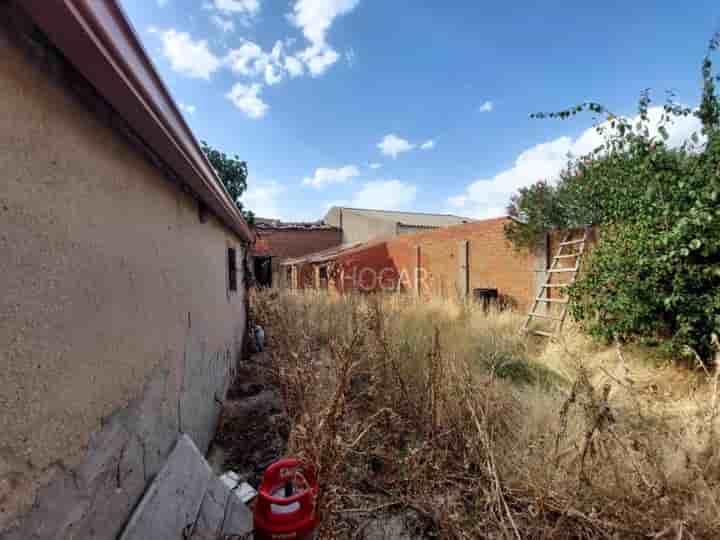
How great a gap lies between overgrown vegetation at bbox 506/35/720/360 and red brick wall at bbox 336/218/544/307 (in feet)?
7.84

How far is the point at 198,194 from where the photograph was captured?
308cm

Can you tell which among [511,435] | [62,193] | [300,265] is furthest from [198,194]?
[300,265]

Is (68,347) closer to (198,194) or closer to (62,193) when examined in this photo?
(62,193)

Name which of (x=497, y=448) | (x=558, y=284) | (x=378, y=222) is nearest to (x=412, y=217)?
(x=378, y=222)

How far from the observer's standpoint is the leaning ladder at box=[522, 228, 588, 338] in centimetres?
610

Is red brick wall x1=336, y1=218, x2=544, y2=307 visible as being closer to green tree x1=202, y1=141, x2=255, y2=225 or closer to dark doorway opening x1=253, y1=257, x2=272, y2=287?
dark doorway opening x1=253, y1=257, x2=272, y2=287

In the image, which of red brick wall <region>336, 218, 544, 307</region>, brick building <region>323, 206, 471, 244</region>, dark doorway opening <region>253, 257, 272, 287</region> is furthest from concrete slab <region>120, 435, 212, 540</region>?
brick building <region>323, 206, 471, 244</region>

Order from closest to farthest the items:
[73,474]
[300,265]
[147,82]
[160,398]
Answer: [73,474] → [147,82] → [160,398] → [300,265]

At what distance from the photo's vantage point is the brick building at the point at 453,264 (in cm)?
803

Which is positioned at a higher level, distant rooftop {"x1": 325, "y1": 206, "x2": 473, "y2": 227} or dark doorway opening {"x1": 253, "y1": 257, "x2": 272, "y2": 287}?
distant rooftop {"x1": 325, "y1": 206, "x2": 473, "y2": 227}

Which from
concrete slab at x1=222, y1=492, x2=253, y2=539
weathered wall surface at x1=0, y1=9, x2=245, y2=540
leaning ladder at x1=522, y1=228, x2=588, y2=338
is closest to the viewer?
weathered wall surface at x1=0, y1=9, x2=245, y2=540

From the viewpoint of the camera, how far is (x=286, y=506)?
4.53 feet

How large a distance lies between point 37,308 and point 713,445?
364cm

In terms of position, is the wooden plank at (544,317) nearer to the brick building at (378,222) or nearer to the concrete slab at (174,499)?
the concrete slab at (174,499)
